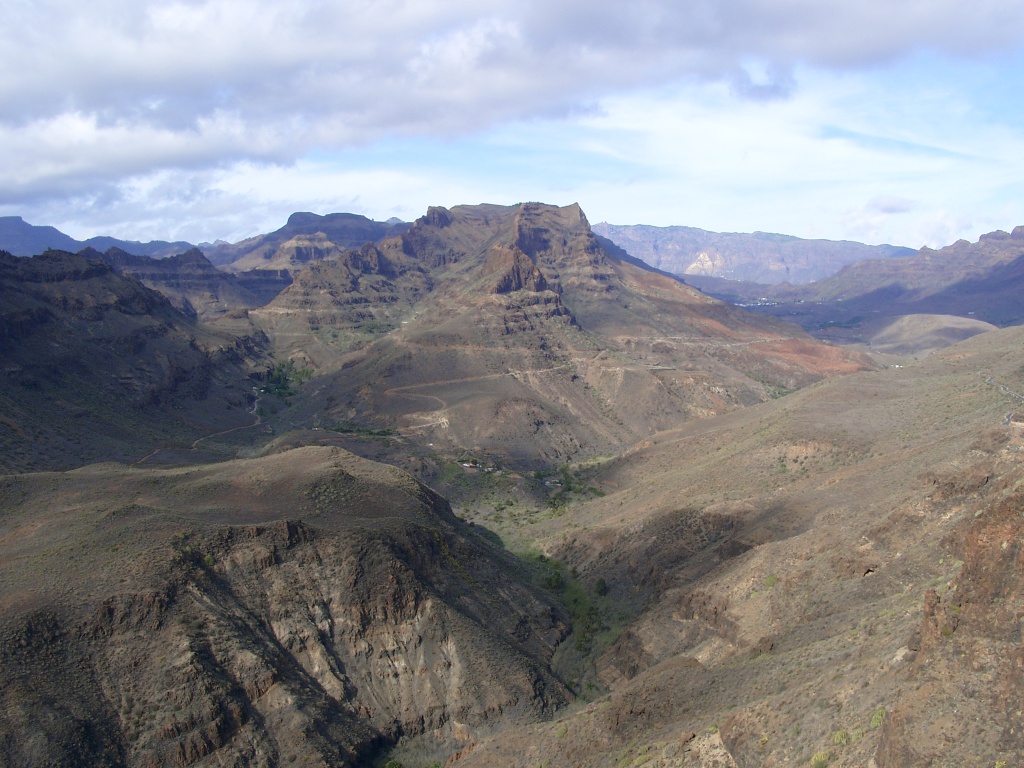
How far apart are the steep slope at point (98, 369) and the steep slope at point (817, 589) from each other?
57.6 metres

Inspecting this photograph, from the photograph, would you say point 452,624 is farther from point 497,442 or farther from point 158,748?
point 497,442

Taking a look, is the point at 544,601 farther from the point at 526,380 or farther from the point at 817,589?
the point at 526,380

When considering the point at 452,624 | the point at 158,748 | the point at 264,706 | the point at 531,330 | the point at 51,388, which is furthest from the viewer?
the point at 531,330

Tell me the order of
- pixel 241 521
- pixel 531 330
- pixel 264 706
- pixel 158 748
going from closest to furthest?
1. pixel 158 748
2. pixel 264 706
3. pixel 241 521
4. pixel 531 330

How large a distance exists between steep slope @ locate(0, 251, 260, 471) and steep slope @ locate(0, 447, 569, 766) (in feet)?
120

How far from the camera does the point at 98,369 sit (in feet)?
442

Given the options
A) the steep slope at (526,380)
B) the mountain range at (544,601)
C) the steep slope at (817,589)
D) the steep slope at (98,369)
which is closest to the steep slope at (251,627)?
the mountain range at (544,601)

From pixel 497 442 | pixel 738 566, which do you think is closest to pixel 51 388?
pixel 497 442

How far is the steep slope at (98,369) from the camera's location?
10331 cm

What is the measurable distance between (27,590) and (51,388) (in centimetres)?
7893

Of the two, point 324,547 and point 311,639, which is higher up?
point 324,547

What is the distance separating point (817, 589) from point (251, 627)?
34082 mm

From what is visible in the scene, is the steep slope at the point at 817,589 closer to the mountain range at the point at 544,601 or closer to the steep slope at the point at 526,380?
the mountain range at the point at 544,601

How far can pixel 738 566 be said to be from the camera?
58.3 metres
